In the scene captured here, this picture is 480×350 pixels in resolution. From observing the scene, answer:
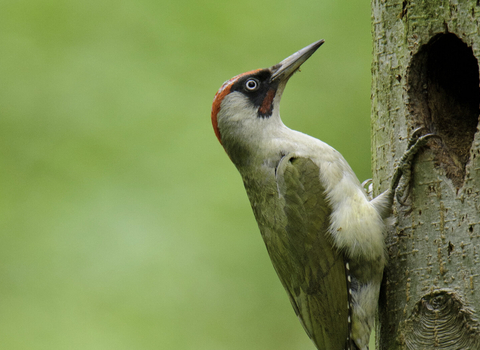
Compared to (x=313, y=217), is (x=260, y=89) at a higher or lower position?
higher

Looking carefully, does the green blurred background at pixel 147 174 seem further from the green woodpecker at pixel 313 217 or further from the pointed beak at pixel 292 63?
the green woodpecker at pixel 313 217

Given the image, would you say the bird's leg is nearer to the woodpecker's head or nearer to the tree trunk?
the tree trunk

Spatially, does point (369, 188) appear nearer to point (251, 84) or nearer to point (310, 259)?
point (310, 259)

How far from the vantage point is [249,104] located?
14.5ft

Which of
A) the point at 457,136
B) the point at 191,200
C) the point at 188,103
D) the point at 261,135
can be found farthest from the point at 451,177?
the point at 188,103

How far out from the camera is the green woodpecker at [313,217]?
360 centimetres

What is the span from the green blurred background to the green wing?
213 cm

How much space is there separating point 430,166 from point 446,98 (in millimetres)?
525

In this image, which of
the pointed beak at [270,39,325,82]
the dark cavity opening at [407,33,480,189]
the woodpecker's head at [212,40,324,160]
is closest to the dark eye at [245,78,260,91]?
the woodpecker's head at [212,40,324,160]

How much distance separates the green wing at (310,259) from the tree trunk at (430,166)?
28 centimetres

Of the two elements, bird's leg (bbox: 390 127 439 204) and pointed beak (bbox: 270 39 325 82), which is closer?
bird's leg (bbox: 390 127 439 204)

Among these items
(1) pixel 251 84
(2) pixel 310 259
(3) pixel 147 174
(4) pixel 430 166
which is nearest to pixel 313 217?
(2) pixel 310 259

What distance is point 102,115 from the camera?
261 inches

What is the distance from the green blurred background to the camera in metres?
6.06
